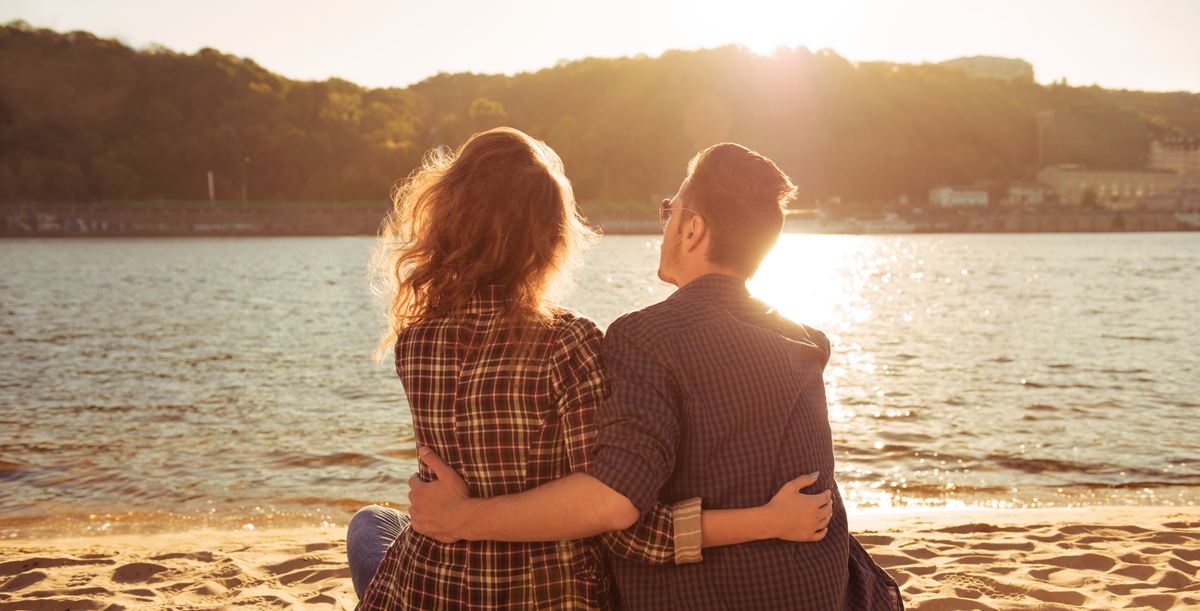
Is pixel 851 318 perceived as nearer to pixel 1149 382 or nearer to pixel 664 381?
pixel 1149 382

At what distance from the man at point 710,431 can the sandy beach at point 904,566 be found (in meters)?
2.08

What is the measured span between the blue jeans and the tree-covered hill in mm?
93125

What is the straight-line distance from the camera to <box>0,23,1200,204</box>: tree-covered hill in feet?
328

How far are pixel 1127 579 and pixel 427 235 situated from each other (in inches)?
141

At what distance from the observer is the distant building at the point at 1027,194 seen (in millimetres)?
120125

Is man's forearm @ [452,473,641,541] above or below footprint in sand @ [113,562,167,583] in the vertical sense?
above

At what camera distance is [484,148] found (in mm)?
1537

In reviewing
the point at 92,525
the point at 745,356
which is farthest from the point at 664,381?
the point at 92,525

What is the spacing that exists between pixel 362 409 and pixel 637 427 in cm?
823

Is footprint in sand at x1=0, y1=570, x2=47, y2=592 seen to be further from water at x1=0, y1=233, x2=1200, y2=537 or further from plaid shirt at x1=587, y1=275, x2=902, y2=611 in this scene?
plaid shirt at x1=587, y1=275, x2=902, y2=611

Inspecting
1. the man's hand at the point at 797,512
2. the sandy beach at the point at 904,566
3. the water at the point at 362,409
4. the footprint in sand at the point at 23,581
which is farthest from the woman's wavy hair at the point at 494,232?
the water at the point at 362,409

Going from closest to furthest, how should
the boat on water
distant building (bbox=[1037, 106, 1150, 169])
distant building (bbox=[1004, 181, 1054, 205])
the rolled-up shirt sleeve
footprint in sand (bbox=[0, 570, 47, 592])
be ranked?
the rolled-up shirt sleeve → footprint in sand (bbox=[0, 570, 47, 592]) → the boat on water → distant building (bbox=[1004, 181, 1054, 205]) → distant building (bbox=[1037, 106, 1150, 169])

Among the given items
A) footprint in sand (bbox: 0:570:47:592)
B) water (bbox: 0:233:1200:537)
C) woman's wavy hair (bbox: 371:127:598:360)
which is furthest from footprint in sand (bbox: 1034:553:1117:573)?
footprint in sand (bbox: 0:570:47:592)

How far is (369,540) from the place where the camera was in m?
2.09
